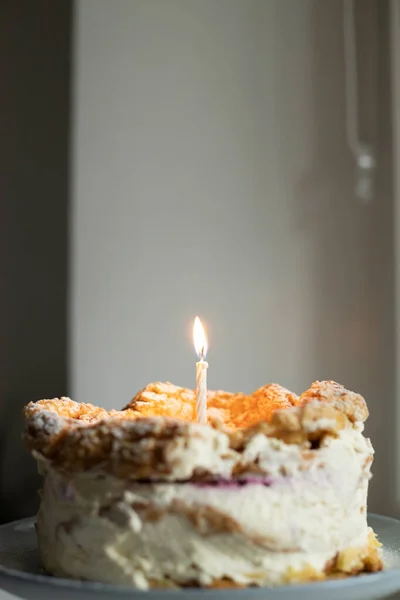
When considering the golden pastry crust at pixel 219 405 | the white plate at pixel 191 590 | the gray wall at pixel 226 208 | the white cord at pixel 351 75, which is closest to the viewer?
the white plate at pixel 191 590

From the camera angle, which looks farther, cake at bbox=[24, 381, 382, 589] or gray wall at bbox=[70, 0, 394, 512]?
gray wall at bbox=[70, 0, 394, 512]

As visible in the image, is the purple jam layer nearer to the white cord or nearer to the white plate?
the white plate

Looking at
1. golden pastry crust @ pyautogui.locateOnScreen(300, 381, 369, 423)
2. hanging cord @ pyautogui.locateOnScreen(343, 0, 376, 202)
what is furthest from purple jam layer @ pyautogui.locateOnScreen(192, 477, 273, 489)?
hanging cord @ pyautogui.locateOnScreen(343, 0, 376, 202)

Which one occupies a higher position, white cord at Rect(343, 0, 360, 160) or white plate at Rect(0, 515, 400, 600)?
white cord at Rect(343, 0, 360, 160)

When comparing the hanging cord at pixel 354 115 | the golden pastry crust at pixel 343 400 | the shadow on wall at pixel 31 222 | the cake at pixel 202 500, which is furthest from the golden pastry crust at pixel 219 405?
the hanging cord at pixel 354 115

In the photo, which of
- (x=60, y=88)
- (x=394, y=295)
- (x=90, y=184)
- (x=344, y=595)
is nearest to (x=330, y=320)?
(x=394, y=295)

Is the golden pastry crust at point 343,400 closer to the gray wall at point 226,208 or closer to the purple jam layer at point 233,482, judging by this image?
the purple jam layer at point 233,482

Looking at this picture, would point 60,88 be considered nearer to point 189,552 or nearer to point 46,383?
point 46,383

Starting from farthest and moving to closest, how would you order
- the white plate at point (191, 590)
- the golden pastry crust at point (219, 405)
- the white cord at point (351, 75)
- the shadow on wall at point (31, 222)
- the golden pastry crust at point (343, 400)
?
the white cord at point (351, 75) → the shadow on wall at point (31, 222) → the golden pastry crust at point (219, 405) → the golden pastry crust at point (343, 400) → the white plate at point (191, 590)
